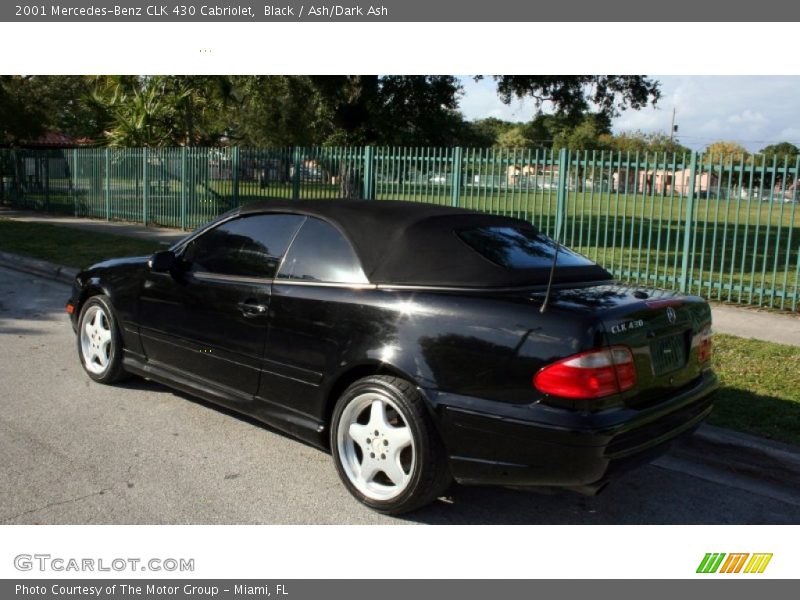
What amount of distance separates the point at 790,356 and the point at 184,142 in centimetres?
2136

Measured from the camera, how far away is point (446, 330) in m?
3.65

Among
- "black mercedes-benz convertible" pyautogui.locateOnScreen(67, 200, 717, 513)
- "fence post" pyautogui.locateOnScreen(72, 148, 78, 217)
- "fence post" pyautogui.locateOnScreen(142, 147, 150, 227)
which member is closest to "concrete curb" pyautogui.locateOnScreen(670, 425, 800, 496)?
"black mercedes-benz convertible" pyautogui.locateOnScreen(67, 200, 717, 513)

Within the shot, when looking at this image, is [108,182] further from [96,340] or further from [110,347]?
[110,347]

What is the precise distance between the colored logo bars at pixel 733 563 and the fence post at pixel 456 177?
10.1 meters

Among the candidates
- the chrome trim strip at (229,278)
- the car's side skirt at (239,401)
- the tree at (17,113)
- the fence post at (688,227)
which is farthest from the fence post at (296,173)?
the tree at (17,113)

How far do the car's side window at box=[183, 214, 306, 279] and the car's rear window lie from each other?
3.55ft

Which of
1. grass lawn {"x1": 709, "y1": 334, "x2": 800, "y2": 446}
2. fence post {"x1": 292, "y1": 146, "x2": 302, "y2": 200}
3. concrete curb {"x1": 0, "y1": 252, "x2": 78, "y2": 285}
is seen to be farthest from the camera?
fence post {"x1": 292, "y1": 146, "x2": 302, "y2": 200}

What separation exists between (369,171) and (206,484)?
1083cm

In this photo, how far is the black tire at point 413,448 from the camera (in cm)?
365

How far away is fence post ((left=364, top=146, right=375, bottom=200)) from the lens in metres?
14.4

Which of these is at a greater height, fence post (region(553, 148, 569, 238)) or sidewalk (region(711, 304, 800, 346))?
fence post (region(553, 148, 569, 238))

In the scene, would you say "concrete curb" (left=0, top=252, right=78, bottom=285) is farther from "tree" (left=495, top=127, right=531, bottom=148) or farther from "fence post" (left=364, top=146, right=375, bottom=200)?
"tree" (left=495, top=127, right=531, bottom=148)

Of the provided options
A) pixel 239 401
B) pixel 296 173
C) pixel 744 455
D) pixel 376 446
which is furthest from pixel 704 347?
pixel 296 173

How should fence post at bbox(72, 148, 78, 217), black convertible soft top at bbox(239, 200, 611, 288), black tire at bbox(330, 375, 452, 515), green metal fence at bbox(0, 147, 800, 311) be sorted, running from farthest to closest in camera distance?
fence post at bbox(72, 148, 78, 217) < green metal fence at bbox(0, 147, 800, 311) < black convertible soft top at bbox(239, 200, 611, 288) < black tire at bbox(330, 375, 452, 515)
